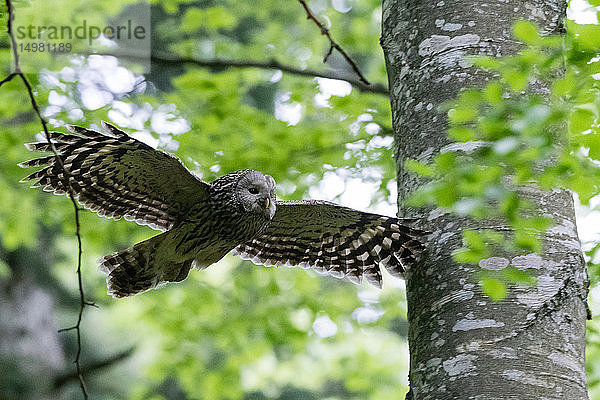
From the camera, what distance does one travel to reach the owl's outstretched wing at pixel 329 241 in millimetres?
3143

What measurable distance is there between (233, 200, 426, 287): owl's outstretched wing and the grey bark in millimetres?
536

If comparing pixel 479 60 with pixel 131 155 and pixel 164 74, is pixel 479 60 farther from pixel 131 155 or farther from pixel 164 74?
pixel 164 74

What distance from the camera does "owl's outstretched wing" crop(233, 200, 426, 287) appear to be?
3.14m

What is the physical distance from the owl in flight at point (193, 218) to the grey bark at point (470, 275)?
69 cm

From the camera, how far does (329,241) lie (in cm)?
344

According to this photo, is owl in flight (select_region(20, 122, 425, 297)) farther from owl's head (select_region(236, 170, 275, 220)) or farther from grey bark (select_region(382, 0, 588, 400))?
grey bark (select_region(382, 0, 588, 400))

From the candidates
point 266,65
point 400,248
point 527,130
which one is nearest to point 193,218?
point 266,65

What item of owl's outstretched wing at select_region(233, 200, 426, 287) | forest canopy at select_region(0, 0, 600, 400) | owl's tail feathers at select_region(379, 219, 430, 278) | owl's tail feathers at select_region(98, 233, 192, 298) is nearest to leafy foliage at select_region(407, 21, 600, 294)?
forest canopy at select_region(0, 0, 600, 400)

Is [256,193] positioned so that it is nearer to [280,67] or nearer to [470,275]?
[280,67]

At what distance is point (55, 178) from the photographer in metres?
3.20

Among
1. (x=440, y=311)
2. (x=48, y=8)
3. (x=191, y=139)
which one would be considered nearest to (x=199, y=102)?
(x=191, y=139)

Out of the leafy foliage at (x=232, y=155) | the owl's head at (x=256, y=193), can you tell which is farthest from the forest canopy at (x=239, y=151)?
the owl's head at (x=256, y=193)

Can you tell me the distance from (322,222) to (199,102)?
1720mm

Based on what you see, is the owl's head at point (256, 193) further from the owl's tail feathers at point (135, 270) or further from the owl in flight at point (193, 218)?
the owl's tail feathers at point (135, 270)
